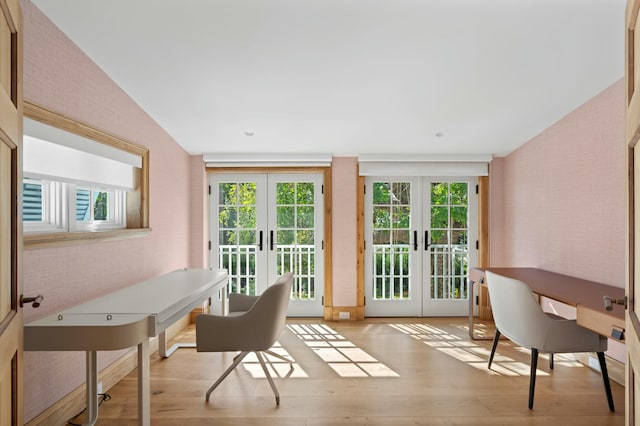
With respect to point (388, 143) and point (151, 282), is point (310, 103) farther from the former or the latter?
point (151, 282)

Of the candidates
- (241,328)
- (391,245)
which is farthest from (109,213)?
(391,245)

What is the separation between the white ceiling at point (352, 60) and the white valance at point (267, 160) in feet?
1.88

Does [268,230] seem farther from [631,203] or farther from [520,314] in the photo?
[631,203]

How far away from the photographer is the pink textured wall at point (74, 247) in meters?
2.10

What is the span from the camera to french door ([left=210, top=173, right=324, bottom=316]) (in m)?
4.68

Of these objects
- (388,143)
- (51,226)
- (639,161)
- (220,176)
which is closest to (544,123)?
(388,143)

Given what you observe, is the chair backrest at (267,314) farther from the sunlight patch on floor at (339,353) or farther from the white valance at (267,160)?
the white valance at (267,160)

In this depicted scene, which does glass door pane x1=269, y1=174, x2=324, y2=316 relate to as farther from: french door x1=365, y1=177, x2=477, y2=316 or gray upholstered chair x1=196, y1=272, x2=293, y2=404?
gray upholstered chair x1=196, y1=272, x2=293, y2=404

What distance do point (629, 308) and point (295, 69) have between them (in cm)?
231

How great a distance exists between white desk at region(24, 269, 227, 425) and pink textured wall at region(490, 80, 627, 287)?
2829mm

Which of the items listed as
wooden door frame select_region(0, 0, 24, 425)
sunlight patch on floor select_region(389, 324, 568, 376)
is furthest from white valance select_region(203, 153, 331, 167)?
wooden door frame select_region(0, 0, 24, 425)

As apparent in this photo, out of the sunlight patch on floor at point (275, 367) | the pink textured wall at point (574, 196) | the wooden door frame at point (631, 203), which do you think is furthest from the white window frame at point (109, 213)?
the pink textured wall at point (574, 196)

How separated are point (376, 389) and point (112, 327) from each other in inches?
73.6

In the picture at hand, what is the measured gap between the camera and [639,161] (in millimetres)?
1189
